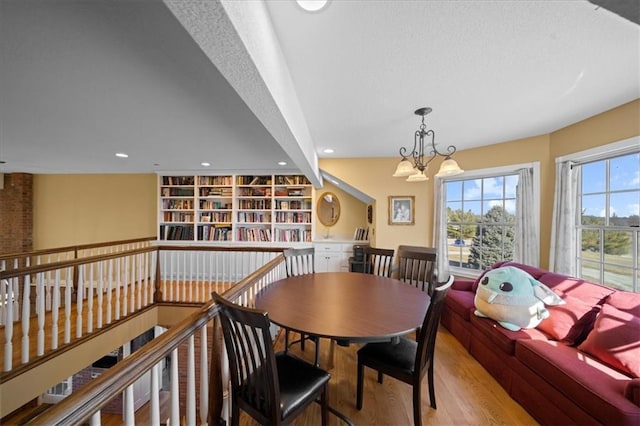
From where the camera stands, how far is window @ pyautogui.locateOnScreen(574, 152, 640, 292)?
2.06 m

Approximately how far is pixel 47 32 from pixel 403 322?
2383mm

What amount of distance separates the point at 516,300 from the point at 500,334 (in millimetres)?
316

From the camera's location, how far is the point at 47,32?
117 centimetres

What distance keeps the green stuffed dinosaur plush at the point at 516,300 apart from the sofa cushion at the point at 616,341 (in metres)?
0.30

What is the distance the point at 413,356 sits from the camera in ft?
5.13

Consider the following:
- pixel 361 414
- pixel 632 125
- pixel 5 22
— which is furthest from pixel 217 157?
pixel 632 125

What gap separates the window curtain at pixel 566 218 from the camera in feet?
8.16

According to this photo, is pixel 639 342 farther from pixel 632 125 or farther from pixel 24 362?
pixel 24 362

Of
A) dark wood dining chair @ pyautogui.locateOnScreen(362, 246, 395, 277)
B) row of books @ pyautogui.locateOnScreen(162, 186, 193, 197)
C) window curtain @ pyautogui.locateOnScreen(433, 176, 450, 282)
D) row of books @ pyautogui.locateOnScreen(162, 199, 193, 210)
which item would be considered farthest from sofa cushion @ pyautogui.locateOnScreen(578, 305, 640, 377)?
row of books @ pyautogui.locateOnScreen(162, 186, 193, 197)

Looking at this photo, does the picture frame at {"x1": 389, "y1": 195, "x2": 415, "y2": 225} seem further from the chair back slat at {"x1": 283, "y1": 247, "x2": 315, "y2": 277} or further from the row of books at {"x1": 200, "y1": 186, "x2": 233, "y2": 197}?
the row of books at {"x1": 200, "y1": 186, "x2": 233, "y2": 197}

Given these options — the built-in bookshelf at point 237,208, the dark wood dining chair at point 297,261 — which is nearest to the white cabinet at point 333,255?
the built-in bookshelf at point 237,208

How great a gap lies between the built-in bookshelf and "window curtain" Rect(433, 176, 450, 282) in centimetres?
225

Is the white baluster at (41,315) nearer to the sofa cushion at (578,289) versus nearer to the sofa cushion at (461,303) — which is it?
the sofa cushion at (461,303)

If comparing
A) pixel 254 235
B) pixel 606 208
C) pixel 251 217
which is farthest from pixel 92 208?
pixel 606 208
